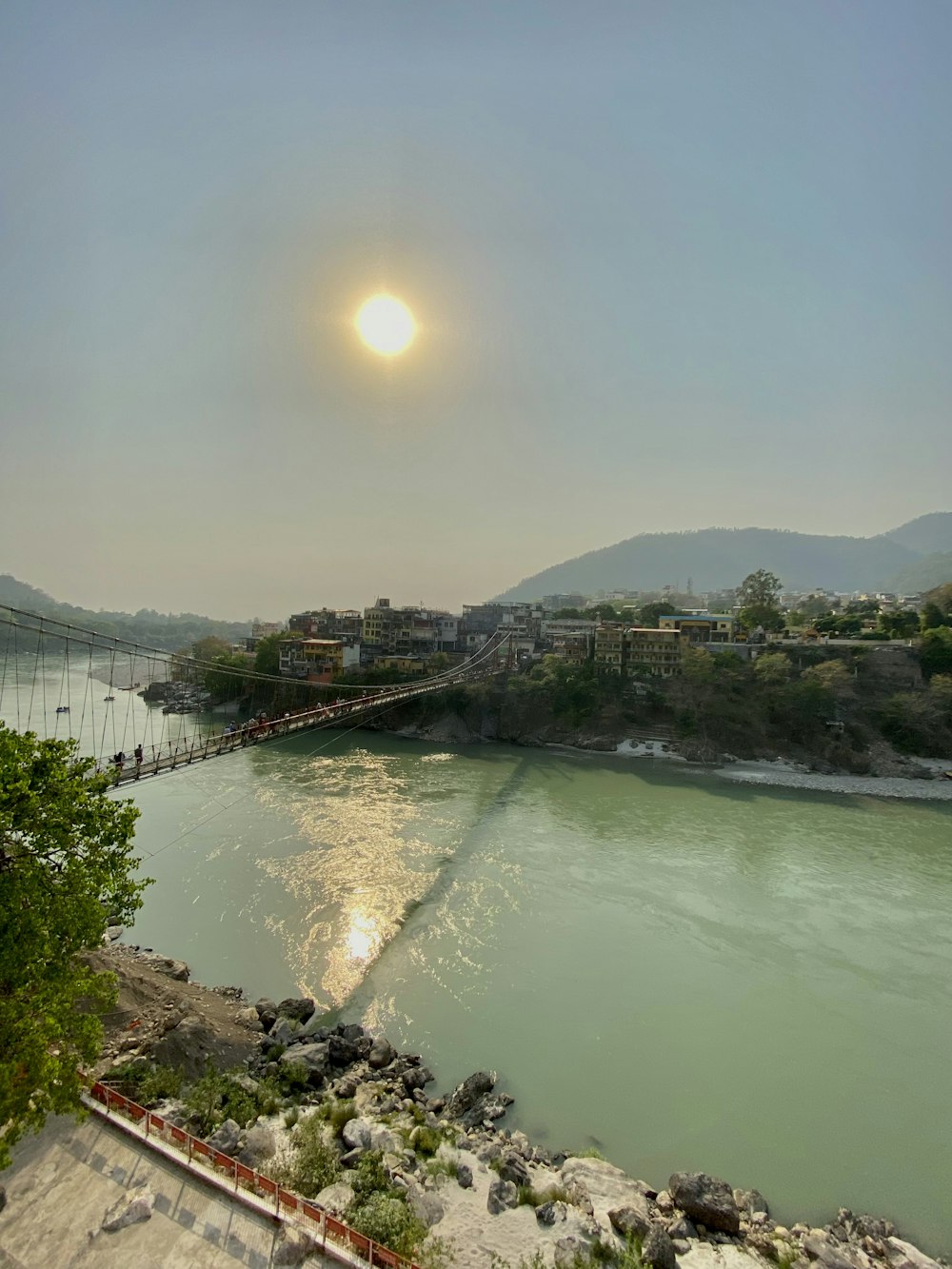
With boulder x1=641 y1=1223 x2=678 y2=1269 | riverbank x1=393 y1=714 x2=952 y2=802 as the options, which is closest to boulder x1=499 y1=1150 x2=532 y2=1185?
boulder x1=641 y1=1223 x2=678 y2=1269

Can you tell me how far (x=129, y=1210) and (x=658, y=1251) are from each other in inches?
Result: 135

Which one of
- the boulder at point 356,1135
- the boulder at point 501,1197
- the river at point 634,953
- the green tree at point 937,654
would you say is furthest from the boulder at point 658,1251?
the green tree at point 937,654

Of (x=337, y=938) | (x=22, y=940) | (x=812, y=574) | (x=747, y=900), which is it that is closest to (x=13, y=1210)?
(x=22, y=940)

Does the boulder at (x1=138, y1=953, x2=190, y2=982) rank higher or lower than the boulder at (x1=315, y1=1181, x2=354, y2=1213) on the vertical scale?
lower

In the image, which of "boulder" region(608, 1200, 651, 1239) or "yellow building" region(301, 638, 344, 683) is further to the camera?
"yellow building" region(301, 638, 344, 683)

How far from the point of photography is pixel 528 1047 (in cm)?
677

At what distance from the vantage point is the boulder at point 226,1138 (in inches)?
181

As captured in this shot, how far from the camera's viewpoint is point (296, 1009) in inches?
276

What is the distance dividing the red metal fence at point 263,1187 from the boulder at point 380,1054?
2142 mm

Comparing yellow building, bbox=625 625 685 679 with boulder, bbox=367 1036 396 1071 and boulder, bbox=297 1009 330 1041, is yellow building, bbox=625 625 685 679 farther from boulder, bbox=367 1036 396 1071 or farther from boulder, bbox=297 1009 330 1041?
boulder, bbox=367 1036 396 1071

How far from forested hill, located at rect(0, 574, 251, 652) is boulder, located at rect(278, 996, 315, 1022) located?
5357cm

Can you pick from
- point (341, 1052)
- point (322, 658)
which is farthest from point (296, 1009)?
point (322, 658)

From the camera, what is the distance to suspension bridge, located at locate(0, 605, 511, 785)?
1361 cm

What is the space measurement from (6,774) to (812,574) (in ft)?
724
